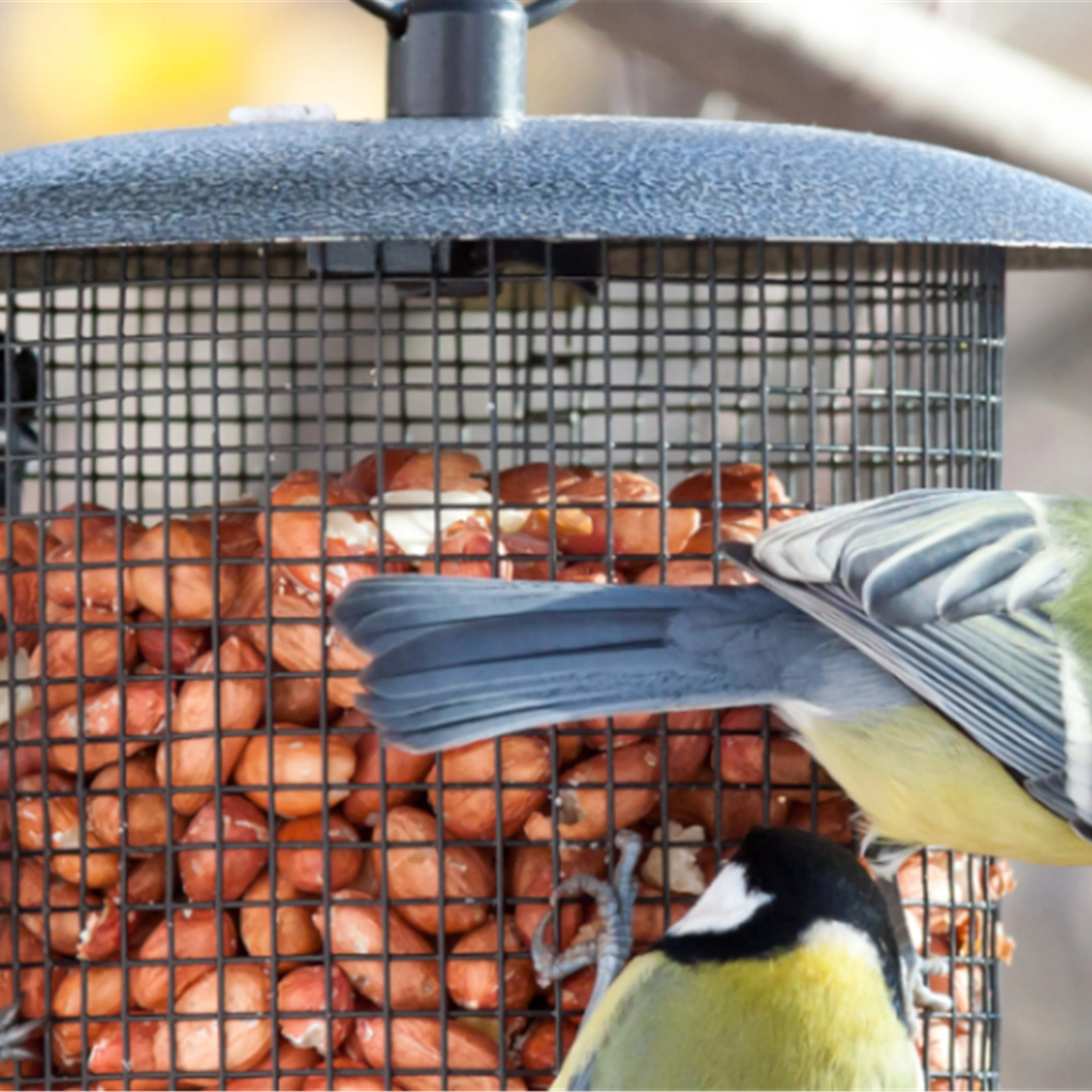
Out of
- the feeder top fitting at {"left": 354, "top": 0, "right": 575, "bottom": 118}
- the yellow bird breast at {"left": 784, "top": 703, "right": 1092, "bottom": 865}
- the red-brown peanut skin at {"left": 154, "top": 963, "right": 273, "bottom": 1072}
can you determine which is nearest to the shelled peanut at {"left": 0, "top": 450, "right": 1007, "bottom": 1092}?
the red-brown peanut skin at {"left": 154, "top": 963, "right": 273, "bottom": 1072}

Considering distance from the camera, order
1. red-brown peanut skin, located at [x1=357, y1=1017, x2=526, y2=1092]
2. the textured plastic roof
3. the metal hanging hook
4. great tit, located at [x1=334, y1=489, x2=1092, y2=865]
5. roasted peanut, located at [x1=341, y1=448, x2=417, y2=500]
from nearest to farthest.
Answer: the textured plastic roof → great tit, located at [x1=334, y1=489, x2=1092, y2=865] → the metal hanging hook → red-brown peanut skin, located at [x1=357, y1=1017, x2=526, y2=1092] → roasted peanut, located at [x1=341, y1=448, x2=417, y2=500]

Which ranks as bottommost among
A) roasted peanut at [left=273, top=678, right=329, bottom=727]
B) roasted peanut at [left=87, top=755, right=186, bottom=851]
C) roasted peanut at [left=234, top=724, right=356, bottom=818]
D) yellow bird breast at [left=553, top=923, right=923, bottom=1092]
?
yellow bird breast at [left=553, top=923, right=923, bottom=1092]

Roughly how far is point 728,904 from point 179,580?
1.87ft

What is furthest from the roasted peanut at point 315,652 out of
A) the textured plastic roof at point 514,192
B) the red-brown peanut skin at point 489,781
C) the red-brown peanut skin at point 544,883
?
the textured plastic roof at point 514,192

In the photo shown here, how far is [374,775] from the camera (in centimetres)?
167

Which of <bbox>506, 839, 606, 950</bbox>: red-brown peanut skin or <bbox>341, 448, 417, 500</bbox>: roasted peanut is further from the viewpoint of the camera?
<bbox>341, 448, 417, 500</bbox>: roasted peanut

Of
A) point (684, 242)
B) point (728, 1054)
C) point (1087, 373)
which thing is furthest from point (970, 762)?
point (1087, 373)

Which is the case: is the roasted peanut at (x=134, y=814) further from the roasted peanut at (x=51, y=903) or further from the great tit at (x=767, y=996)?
the great tit at (x=767, y=996)

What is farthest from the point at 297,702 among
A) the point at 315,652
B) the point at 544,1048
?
the point at 544,1048

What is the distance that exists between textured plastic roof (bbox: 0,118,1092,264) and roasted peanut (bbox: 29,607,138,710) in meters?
0.48

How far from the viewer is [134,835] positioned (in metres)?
1.69

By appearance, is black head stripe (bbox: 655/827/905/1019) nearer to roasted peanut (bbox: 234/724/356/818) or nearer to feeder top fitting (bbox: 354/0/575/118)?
roasted peanut (bbox: 234/724/356/818)

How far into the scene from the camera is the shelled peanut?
1.65 meters

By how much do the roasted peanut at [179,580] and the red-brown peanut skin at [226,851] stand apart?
6.9 inches
